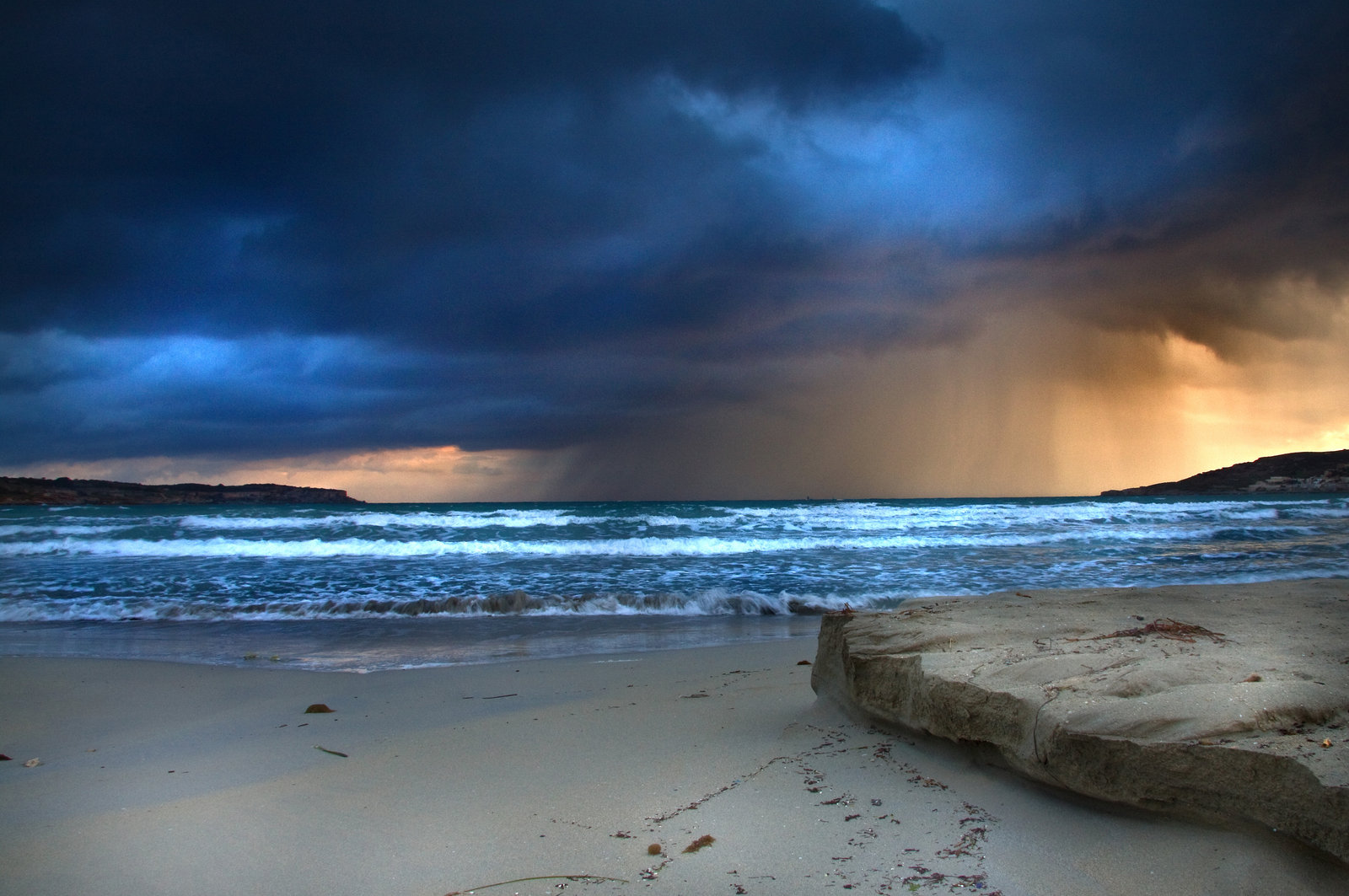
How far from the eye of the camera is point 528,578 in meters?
13.1

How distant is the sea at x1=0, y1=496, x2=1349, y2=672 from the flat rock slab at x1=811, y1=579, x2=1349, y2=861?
298cm

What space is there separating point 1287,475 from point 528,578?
71.9 meters

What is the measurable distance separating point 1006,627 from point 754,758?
5.16 feet

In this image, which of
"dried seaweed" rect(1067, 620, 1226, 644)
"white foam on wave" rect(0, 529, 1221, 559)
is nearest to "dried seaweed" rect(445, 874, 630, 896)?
"dried seaweed" rect(1067, 620, 1226, 644)

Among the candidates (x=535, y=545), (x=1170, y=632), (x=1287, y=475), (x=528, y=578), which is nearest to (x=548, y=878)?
(x=1170, y=632)

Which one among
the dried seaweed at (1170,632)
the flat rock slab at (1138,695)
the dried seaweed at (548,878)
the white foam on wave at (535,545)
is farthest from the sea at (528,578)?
the dried seaweed at (548,878)

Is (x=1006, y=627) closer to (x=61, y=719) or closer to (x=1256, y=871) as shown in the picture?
(x=1256, y=871)

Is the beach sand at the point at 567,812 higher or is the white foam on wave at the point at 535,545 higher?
the beach sand at the point at 567,812

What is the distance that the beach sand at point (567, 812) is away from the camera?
86.2 inches

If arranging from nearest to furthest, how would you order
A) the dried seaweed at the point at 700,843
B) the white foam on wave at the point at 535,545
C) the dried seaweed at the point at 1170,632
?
the dried seaweed at the point at 700,843 → the dried seaweed at the point at 1170,632 → the white foam on wave at the point at 535,545

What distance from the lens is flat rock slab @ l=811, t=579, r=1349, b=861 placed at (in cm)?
199

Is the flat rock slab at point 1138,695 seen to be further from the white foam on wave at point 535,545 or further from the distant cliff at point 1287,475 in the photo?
the distant cliff at point 1287,475

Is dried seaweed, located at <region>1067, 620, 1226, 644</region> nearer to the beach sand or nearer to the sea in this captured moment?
the beach sand

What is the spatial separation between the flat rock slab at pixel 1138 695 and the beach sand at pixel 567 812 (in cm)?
13
